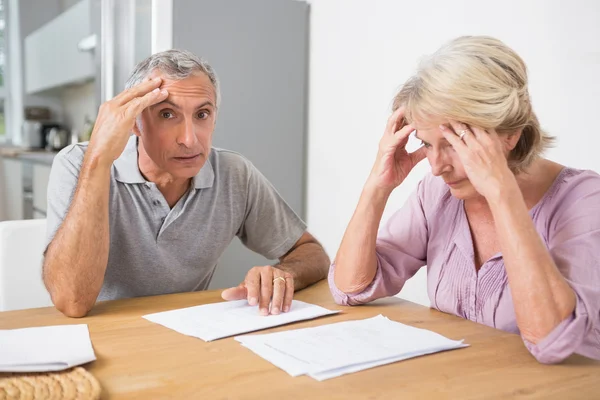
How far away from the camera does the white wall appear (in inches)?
71.2

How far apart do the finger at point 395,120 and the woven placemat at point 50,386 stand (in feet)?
2.65

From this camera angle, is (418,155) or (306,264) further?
(306,264)

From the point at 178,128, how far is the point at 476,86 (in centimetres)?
71

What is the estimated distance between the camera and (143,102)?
1391 mm

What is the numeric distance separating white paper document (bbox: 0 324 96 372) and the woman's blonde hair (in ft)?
2.39

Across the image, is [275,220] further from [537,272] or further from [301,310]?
[537,272]

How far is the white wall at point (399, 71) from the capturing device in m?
1.81

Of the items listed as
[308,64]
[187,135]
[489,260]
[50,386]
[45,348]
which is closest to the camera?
[50,386]

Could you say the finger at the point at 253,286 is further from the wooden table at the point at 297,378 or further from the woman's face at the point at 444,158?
the woman's face at the point at 444,158

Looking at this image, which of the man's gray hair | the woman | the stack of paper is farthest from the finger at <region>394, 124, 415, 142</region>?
the man's gray hair

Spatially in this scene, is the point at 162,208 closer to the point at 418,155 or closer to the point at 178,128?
the point at 178,128

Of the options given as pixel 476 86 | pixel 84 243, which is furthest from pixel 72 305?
pixel 476 86

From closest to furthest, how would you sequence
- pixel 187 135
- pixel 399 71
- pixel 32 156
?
1. pixel 187 135
2. pixel 399 71
3. pixel 32 156

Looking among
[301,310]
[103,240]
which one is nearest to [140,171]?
[103,240]
